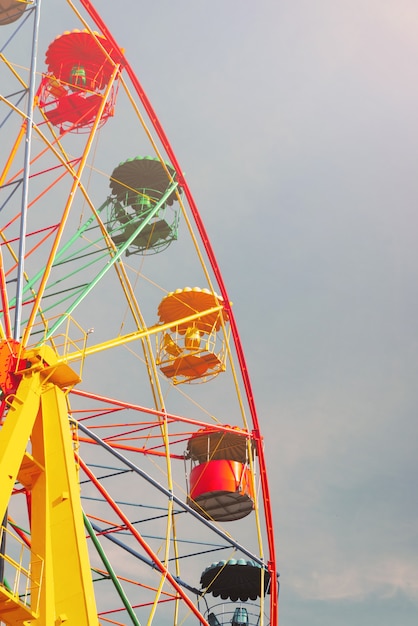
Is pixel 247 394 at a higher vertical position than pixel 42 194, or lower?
lower

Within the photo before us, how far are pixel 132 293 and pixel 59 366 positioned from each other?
926 cm

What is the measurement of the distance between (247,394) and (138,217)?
6.27 m

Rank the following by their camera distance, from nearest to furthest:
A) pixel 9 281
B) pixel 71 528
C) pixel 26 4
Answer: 1. pixel 71 528
2. pixel 9 281
3. pixel 26 4

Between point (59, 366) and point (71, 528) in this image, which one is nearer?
point (71, 528)

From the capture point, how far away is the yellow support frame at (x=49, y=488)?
1581cm

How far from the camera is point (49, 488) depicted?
17.3m

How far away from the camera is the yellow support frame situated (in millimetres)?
15812

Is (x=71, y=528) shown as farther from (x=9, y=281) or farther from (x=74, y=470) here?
(x=9, y=281)

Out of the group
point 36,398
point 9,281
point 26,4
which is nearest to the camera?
point 36,398

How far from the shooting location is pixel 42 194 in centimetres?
2466

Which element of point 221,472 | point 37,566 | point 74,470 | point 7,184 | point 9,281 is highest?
point 7,184

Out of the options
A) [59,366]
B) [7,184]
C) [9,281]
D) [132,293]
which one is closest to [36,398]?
[59,366]

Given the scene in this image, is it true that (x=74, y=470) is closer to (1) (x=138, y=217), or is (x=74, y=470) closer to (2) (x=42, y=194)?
(2) (x=42, y=194)

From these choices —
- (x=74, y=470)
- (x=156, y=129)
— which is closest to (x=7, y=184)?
(x=156, y=129)
